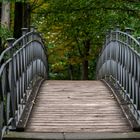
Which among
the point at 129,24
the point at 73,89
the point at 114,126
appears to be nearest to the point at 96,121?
the point at 114,126

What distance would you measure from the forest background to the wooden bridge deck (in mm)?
3374

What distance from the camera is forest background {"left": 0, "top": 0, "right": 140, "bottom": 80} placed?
16031 millimetres

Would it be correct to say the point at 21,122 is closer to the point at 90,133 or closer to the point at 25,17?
the point at 90,133

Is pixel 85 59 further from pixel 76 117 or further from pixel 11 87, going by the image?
pixel 11 87

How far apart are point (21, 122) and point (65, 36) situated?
21.2 meters

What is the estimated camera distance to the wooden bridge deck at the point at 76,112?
23.3ft

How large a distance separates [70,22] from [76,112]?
54.9ft

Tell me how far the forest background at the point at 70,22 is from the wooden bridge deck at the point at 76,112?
11.1 ft

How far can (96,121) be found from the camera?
7.48 m

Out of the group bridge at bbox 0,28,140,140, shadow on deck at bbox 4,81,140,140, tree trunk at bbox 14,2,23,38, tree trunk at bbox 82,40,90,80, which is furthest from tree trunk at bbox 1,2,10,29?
tree trunk at bbox 82,40,90,80

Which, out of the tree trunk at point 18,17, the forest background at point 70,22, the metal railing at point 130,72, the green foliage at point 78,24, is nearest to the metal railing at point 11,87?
the metal railing at point 130,72

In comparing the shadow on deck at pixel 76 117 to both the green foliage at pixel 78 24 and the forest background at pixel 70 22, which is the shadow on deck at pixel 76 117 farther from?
the green foliage at pixel 78 24

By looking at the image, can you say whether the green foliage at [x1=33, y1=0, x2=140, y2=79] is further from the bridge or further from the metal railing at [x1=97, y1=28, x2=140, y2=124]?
the bridge

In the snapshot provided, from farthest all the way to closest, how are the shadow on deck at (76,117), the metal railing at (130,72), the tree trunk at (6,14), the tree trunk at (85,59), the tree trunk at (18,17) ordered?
the tree trunk at (85,59)
the tree trunk at (18,17)
the tree trunk at (6,14)
the metal railing at (130,72)
the shadow on deck at (76,117)
